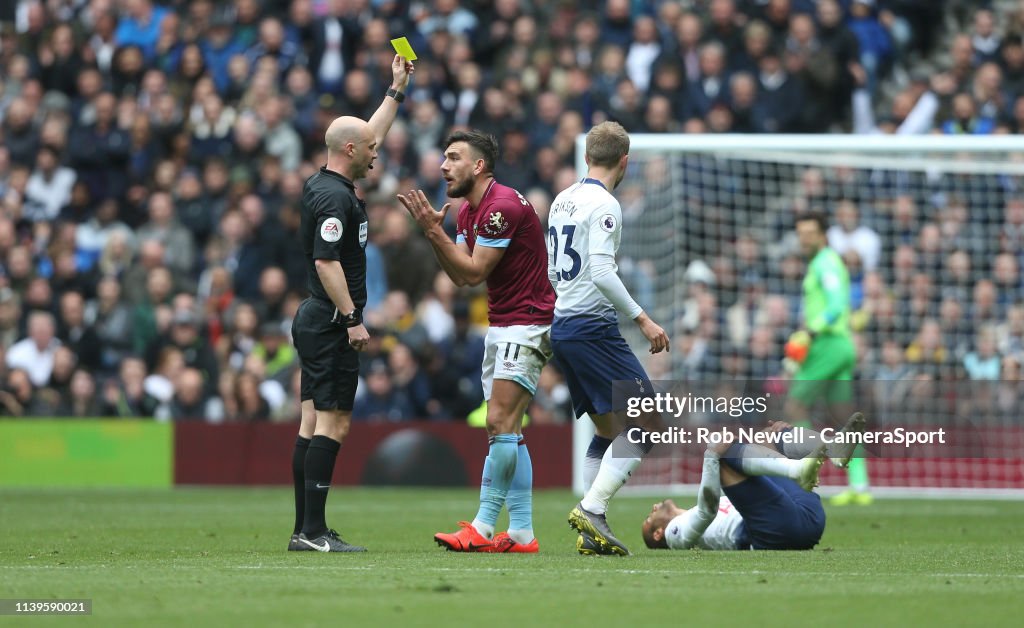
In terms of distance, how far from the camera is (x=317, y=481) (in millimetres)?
9055

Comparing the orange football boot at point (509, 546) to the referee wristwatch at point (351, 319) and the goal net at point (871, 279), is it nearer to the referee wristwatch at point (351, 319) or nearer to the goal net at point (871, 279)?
the referee wristwatch at point (351, 319)

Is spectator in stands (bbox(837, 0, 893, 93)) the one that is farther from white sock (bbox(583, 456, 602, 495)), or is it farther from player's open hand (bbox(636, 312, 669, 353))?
player's open hand (bbox(636, 312, 669, 353))

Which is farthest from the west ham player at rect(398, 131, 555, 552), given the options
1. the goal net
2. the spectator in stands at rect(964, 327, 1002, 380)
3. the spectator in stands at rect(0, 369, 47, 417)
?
the spectator in stands at rect(0, 369, 47, 417)

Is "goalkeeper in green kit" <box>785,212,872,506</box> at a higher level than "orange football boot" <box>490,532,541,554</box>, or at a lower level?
higher

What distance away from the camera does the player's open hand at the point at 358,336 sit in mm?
8969

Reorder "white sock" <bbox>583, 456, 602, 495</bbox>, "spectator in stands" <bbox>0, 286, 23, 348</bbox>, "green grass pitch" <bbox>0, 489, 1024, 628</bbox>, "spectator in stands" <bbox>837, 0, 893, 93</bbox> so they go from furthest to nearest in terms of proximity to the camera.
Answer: "spectator in stands" <bbox>837, 0, 893, 93</bbox>
"spectator in stands" <bbox>0, 286, 23, 348</bbox>
"white sock" <bbox>583, 456, 602, 495</bbox>
"green grass pitch" <bbox>0, 489, 1024, 628</bbox>

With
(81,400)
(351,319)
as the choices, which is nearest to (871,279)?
(81,400)

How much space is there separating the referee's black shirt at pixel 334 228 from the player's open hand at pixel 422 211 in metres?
0.43

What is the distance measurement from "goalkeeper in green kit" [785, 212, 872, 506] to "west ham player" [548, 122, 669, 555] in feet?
18.4

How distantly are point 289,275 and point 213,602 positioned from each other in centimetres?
1343

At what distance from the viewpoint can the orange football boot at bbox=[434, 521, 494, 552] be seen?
30.0 ft

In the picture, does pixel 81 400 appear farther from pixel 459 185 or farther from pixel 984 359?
pixel 459 185

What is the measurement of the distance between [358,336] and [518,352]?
0.88 meters

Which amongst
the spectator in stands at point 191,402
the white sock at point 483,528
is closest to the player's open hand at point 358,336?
the white sock at point 483,528
